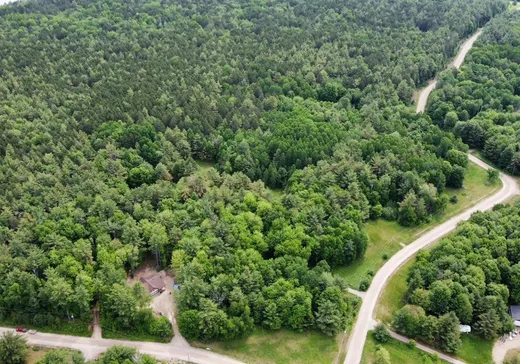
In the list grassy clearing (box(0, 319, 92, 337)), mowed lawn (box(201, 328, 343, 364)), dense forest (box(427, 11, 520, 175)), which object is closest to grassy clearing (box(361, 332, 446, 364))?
mowed lawn (box(201, 328, 343, 364))

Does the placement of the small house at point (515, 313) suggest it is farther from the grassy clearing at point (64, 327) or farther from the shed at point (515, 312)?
the grassy clearing at point (64, 327)

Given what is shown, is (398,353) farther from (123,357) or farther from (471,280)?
(123,357)

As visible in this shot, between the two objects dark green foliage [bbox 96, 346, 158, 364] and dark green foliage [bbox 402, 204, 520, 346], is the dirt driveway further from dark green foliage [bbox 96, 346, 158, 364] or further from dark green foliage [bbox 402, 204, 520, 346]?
dark green foliage [bbox 402, 204, 520, 346]

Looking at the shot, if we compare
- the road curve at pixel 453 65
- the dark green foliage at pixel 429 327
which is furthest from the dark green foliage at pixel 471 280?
the road curve at pixel 453 65

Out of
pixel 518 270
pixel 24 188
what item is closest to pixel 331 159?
pixel 518 270

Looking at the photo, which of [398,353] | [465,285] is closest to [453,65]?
[465,285]

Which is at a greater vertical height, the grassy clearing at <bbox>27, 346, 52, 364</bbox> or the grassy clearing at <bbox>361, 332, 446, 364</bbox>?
the grassy clearing at <bbox>27, 346, 52, 364</bbox>
